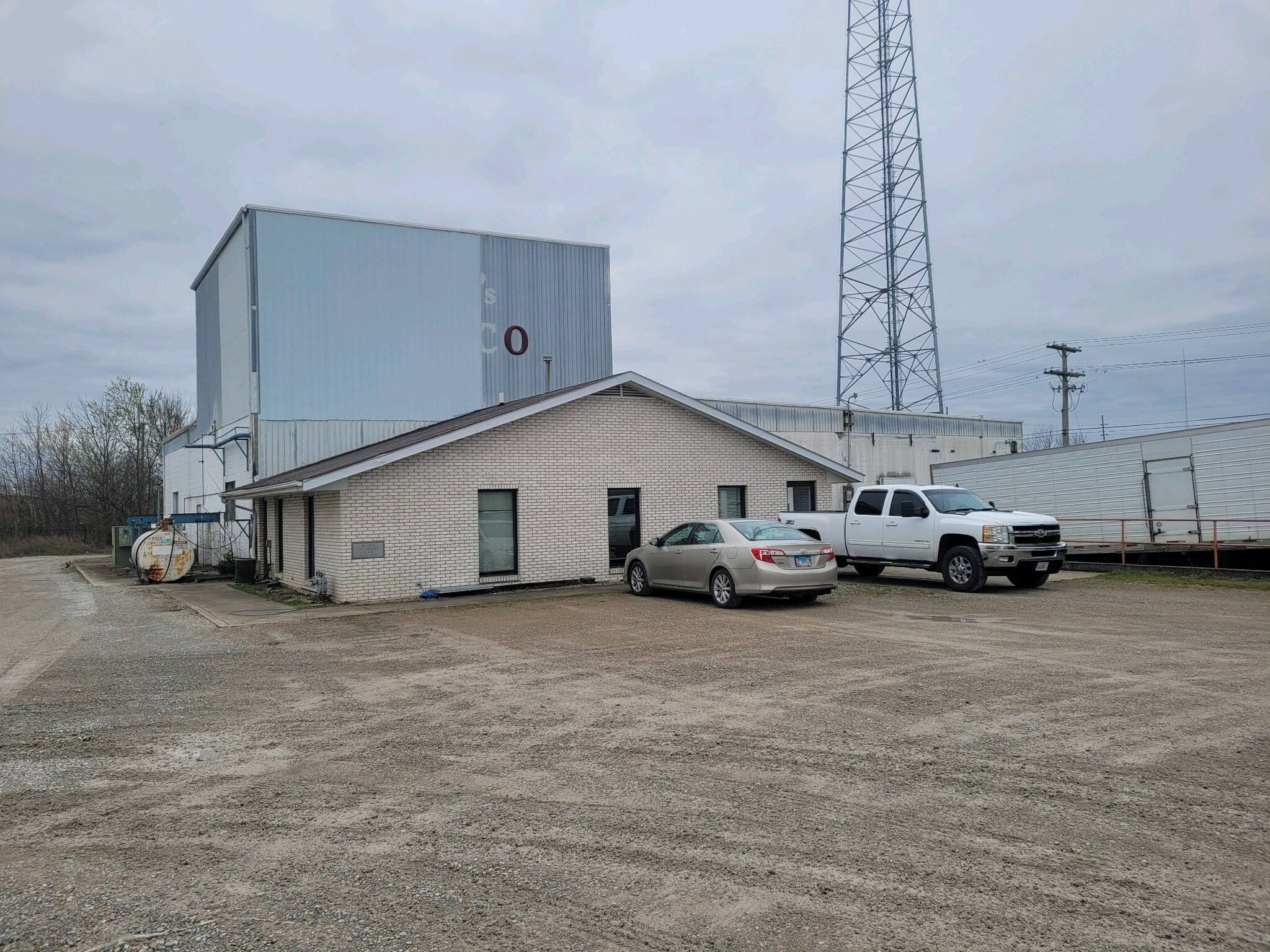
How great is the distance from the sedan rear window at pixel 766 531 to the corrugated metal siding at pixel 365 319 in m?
14.8

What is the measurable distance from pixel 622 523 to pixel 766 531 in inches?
219

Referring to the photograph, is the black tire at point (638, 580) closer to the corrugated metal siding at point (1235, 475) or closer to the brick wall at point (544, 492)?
the brick wall at point (544, 492)

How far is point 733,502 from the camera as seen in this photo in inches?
865

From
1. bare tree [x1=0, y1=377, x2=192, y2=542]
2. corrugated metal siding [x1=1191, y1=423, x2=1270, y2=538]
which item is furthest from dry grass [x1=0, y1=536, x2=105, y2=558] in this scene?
corrugated metal siding [x1=1191, y1=423, x2=1270, y2=538]

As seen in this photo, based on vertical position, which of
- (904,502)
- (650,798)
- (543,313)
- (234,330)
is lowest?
(650,798)

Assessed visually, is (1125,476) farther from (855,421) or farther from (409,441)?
(409,441)

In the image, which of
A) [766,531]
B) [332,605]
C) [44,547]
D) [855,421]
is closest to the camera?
[766,531]

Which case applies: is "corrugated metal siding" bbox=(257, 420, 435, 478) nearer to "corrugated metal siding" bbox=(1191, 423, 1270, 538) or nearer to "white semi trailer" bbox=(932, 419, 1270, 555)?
"white semi trailer" bbox=(932, 419, 1270, 555)

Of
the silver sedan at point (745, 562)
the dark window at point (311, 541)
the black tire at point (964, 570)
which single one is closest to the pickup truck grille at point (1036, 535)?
the black tire at point (964, 570)

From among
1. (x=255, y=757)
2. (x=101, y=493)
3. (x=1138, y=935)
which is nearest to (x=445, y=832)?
(x=255, y=757)

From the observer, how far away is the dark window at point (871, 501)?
737 inches

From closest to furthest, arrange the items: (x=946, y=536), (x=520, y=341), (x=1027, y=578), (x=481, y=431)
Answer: (x=946, y=536) → (x=1027, y=578) → (x=481, y=431) → (x=520, y=341)

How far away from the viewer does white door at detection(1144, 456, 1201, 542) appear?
69.6 feet

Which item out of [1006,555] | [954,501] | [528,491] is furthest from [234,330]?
[1006,555]
